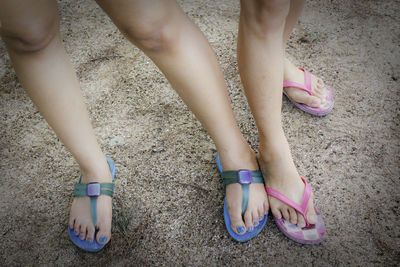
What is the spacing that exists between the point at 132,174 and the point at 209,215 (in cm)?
42

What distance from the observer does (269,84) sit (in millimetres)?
953

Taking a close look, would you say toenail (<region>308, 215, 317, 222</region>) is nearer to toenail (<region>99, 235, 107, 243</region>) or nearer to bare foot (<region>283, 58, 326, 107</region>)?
bare foot (<region>283, 58, 326, 107</region>)

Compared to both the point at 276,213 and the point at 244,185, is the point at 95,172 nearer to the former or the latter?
the point at 244,185

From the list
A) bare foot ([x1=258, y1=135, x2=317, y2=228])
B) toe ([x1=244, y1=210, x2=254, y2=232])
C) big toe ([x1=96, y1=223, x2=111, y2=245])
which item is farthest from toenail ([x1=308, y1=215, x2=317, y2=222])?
big toe ([x1=96, y1=223, x2=111, y2=245])

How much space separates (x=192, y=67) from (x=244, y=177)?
18.5 inches

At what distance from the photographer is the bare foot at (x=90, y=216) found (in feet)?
3.80

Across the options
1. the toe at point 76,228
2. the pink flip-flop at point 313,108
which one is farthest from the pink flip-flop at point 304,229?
the toe at point 76,228

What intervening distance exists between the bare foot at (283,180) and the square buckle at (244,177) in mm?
82

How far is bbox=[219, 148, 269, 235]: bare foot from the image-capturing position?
3.66 ft

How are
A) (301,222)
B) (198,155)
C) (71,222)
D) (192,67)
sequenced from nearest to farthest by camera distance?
(192,67), (301,222), (71,222), (198,155)

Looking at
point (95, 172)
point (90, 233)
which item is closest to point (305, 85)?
point (95, 172)

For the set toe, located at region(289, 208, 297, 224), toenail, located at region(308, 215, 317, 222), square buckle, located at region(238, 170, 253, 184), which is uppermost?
square buckle, located at region(238, 170, 253, 184)

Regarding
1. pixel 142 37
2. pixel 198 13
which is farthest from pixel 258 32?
pixel 198 13

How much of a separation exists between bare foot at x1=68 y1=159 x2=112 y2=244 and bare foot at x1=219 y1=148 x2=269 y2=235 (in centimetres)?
49
